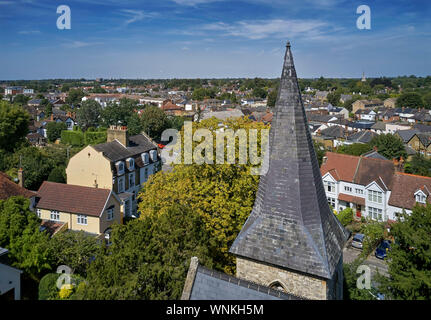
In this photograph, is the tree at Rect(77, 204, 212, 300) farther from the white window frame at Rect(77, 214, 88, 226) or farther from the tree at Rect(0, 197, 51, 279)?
the white window frame at Rect(77, 214, 88, 226)

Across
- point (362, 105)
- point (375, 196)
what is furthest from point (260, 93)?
point (375, 196)

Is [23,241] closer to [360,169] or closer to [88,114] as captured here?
[360,169]

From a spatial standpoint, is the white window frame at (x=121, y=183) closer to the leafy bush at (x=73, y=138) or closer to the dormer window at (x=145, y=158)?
the dormer window at (x=145, y=158)

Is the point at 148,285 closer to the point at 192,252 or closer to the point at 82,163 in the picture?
the point at 192,252

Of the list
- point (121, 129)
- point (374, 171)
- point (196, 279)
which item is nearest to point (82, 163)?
point (121, 129)

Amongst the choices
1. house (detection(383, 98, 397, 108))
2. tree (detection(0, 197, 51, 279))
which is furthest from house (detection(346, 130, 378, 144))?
house (detection(383, 98, 397, 108))

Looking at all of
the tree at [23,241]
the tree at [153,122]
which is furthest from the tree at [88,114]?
the tree at [23,241]
